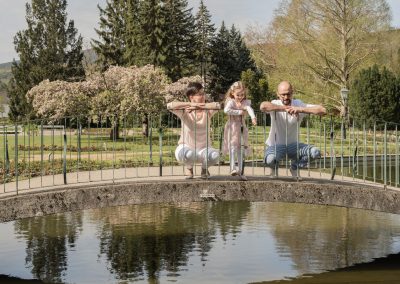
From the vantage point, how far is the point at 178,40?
203ft

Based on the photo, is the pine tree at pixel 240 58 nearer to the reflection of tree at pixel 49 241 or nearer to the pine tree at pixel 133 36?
the pine tree at pixel 133 36

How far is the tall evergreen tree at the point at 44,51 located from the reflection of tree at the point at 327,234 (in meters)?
40.8

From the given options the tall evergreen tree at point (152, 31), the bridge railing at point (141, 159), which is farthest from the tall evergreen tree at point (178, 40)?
the bridge railing at point (141, 159)

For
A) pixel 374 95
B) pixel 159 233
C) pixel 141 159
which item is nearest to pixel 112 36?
pixel 374 95

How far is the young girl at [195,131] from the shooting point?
372 inches

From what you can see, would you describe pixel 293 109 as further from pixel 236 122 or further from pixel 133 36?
pixel 133 36

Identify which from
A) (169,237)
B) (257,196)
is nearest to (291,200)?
(257,196)

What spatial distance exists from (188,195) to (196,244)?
3.61 meters

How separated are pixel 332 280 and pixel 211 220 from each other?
5751mm

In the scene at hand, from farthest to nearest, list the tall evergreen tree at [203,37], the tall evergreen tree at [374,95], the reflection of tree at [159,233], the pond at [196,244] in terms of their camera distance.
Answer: the tall evergreen tree at [203,37]
the tall evergreen tree at [374,95]
the reflection of tree at [159,233]
the pond at [196,244]

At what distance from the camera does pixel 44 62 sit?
2219 inches

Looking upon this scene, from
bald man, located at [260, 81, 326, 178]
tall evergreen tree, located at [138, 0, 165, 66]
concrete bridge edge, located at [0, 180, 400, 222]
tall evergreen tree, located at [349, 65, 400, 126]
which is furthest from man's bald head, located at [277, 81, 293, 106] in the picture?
tall evergreen tree, located at [138, 0, 165, 66]

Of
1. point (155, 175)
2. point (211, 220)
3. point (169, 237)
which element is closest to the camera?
point (155, 175)

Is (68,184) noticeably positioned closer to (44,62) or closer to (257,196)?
(257,196)
